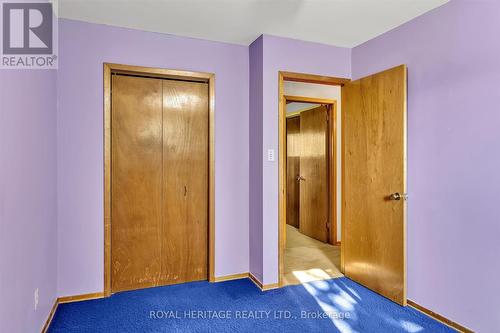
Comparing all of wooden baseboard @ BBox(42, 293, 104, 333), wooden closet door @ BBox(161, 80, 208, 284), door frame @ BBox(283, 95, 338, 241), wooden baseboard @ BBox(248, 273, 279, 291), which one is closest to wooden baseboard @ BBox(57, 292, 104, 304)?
wooden baseboard @ BBox(42, 293, 104, 333)

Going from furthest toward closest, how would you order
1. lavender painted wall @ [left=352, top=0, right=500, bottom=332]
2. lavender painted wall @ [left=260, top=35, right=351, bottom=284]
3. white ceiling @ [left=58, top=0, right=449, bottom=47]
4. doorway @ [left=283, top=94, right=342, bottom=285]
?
1. doorway @ [left=283, top=94, right=342, bottom=285]
2. lavender painted wall @ [left=260, top=35, right=351, bottom=284]
3. white ceiling @ [left=58, top=0, right=449, bottom=47]
4. lavender painted wall @ [left=352, top=0, right=500, bottom=332]

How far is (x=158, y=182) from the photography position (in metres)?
2.96

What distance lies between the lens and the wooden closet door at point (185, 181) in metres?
2.99

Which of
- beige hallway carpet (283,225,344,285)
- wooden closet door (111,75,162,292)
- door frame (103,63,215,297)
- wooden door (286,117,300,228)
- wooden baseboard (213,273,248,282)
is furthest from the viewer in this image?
wooden door (286,117,300,228)

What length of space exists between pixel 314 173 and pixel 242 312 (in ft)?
9.02

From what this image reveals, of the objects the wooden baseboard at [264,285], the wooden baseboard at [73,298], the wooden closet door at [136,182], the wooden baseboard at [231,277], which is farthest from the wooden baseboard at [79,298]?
the wooden baseboard at [264,285]

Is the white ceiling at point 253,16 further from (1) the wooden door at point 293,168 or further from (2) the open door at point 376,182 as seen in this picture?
(1) the wooden door at point 293,168

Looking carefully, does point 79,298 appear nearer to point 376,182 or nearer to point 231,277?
point 231,277

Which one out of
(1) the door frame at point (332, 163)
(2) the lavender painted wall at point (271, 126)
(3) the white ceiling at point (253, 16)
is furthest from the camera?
(1) the door frame at point (332, 163)

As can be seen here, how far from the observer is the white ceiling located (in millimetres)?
2348

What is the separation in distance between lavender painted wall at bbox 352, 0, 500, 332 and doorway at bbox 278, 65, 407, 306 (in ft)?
0.30

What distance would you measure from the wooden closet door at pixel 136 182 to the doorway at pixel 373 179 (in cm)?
120

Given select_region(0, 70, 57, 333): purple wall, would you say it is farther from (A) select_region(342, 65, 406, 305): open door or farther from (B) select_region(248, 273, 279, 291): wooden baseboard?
(A) select_region(342, 65, 406, 305): open door

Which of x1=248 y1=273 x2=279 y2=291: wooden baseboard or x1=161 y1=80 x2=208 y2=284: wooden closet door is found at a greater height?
x1=161 y1=80 x2=208 y2=284: wooden closet door
